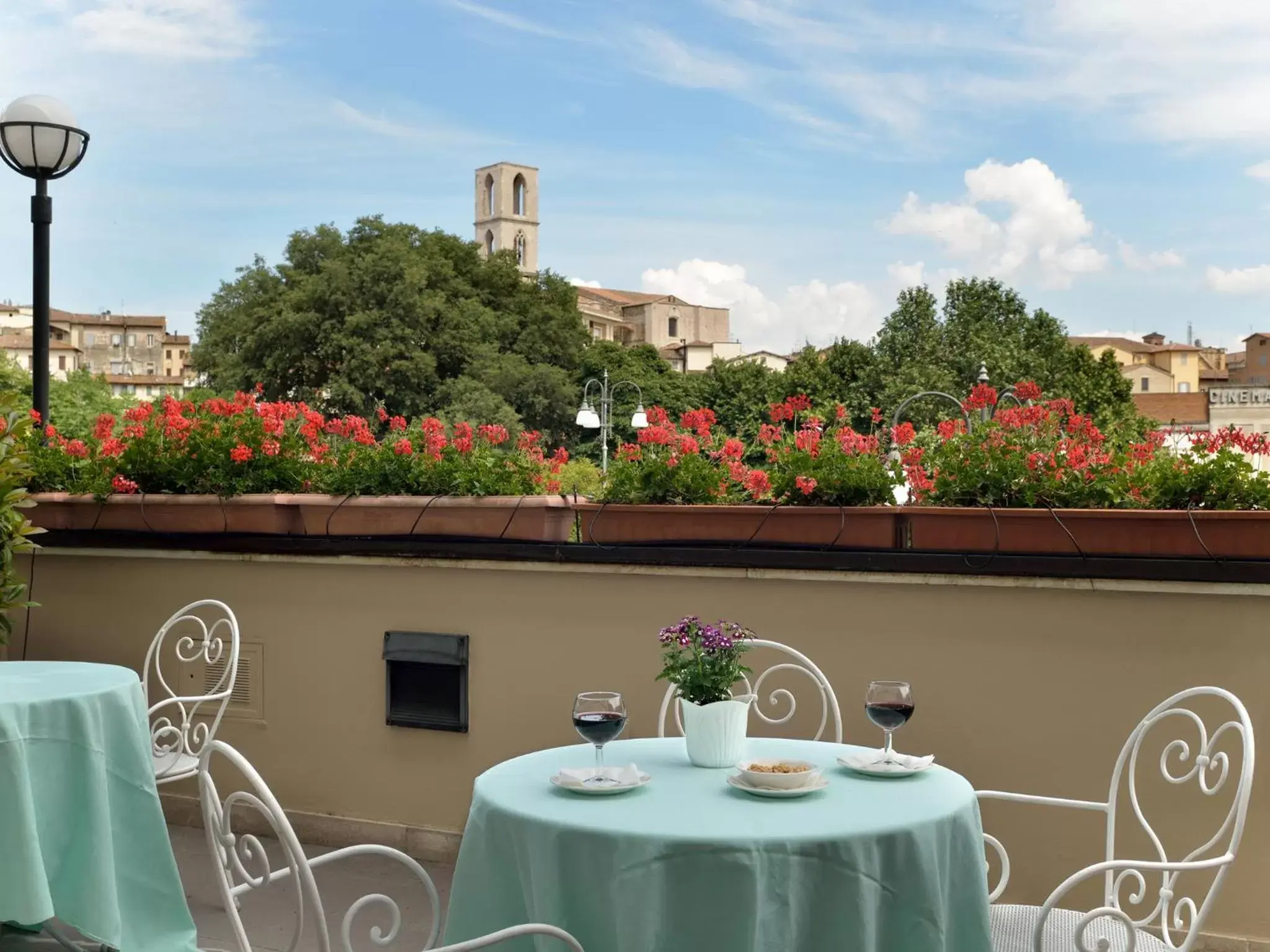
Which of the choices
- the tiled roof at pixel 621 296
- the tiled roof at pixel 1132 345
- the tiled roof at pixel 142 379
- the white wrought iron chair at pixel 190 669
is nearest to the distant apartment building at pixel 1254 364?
the tiled roof at pixel 1132 345

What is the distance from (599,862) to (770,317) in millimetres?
92164

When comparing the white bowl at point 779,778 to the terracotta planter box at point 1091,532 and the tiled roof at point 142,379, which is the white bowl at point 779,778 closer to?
the terracotta planter box at point 1091,532

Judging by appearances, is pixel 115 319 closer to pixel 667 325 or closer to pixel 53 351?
pixel 53 351

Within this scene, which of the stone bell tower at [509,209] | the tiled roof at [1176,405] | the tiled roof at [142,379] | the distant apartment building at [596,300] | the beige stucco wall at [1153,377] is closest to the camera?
the tiled roof at [1176,405]

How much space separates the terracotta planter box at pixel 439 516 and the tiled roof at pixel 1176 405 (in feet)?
252

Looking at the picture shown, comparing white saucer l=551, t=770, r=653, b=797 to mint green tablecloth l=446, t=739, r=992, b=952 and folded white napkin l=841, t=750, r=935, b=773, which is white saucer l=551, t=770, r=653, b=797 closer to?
mint green tablecloth l=446, t=739, r=992, b=952

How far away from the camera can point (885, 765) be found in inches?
84.8

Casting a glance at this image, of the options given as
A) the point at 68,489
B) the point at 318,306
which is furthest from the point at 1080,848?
the point at 318,306

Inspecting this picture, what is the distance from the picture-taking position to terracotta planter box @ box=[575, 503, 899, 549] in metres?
3.32

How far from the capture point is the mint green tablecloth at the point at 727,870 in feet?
5.82

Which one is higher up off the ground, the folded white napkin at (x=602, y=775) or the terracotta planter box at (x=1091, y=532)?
the terracotta planter box at (x=1091, y=532)

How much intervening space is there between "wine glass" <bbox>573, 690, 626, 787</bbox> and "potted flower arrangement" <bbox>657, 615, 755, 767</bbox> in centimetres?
14

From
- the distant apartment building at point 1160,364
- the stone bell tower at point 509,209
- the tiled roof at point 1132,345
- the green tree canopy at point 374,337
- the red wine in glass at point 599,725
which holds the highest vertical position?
the stone bell tower at point 509,209

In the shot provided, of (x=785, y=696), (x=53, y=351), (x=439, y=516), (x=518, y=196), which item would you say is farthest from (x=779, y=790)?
(x=518, y=196)
